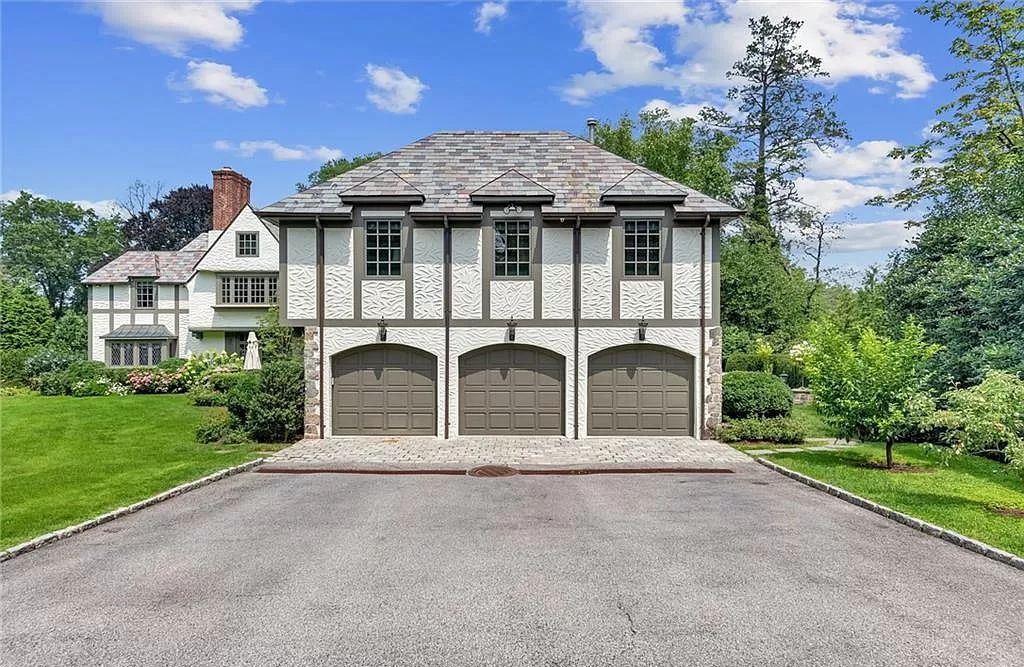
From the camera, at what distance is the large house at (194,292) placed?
27672 millimetres

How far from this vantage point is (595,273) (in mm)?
15148

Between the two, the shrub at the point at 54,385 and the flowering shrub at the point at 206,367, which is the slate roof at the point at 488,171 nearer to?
the flowering shrub at the point at 206,367

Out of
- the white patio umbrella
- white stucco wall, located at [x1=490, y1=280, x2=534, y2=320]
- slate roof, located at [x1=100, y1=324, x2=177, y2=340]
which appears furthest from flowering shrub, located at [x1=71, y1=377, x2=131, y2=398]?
white stucco wall, located at [x1=490, y1=280, x2=534, y2=320]

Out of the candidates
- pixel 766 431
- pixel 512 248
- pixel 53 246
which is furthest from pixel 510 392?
pixel 53 246

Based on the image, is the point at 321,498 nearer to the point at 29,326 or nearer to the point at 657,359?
the point at 657,359

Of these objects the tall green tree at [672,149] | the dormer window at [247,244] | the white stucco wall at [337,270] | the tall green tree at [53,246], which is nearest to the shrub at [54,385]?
the dormer window at [247,244]

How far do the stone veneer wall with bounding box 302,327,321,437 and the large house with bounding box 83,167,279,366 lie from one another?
1420cm

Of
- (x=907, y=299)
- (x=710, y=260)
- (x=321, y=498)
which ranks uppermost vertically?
(x=710, y=260)

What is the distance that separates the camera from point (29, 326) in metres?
34.1

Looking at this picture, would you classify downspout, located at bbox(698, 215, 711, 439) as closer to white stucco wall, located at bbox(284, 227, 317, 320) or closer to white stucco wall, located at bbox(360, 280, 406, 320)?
white stucco wall, located at bbox(360, 280, 406, 320)

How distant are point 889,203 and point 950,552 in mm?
24564

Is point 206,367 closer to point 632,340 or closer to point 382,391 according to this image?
point 382,391

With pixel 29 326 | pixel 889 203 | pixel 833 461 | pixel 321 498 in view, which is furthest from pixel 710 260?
pixel 29 326

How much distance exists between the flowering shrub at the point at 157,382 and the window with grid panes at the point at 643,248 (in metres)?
21.3
